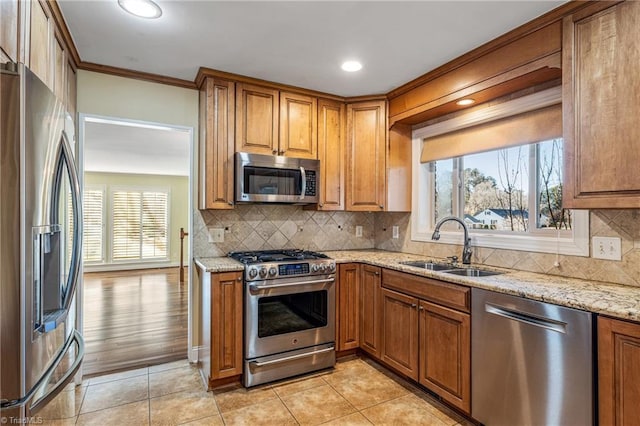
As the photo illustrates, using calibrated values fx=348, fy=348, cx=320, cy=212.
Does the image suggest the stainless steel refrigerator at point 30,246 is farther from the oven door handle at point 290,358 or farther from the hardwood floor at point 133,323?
the hardwood floor at point 133,323

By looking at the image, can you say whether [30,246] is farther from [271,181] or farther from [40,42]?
[271,181]

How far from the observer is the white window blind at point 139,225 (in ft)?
25.7

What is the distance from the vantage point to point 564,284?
6.27ft

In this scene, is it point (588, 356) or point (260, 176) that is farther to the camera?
point (260, 176)

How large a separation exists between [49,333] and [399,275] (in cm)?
202

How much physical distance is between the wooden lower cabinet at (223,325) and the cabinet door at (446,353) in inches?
50.4

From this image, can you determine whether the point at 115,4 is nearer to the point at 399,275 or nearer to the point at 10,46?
the point at 10,46

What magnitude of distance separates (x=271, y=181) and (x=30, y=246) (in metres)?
1.90

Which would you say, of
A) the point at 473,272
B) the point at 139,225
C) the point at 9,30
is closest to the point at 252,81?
the point at 9,30

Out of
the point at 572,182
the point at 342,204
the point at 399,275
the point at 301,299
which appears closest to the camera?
the point at 572,182

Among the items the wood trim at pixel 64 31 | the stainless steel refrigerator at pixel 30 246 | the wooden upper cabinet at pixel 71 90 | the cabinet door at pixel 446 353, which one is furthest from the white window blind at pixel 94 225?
the cabinet door at pixel 446 353

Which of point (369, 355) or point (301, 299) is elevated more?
point (301, 299)

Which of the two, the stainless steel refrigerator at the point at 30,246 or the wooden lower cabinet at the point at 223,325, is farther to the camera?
the wooden lower cabinet at the point at 223,325

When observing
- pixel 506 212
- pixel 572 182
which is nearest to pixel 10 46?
pixel 572 182
